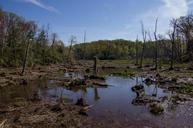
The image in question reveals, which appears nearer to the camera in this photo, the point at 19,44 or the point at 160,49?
the point at 19,44

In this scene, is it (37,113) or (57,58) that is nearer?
(37,113)

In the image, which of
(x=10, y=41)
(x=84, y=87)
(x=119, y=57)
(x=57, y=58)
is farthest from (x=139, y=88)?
(x=119, y=57)

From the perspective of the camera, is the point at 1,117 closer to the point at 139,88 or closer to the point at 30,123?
the point at 30,123

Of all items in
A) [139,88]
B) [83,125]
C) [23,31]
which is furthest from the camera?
[23,31]

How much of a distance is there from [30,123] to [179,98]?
45.5ft

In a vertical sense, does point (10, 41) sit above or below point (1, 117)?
above

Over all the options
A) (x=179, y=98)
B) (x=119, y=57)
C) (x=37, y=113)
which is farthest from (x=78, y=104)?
(x=119, y=57)

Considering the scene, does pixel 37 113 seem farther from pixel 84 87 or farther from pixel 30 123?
pixel 84 87

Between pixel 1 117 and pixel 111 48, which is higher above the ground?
pixel 111 48

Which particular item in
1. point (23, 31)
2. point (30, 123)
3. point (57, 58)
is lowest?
point (30, 123)

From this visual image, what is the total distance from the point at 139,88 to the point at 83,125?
626 inches

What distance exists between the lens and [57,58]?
90688 mm

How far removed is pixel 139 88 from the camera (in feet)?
102

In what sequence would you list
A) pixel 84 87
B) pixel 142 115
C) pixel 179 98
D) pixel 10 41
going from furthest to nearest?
pixel 10 41 < pixel 84 87 < pixel 179 98 < pixel 142 115
